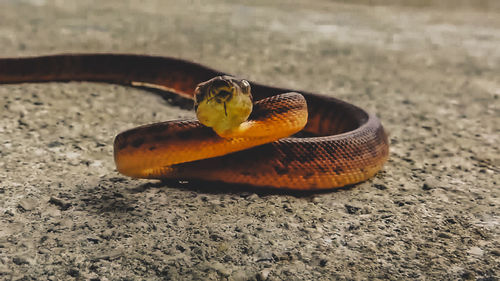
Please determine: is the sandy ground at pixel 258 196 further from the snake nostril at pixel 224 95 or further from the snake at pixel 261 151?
the snake nostril at pixel 224 95

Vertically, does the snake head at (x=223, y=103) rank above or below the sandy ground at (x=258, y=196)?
above

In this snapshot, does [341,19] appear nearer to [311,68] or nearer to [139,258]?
[311,68]

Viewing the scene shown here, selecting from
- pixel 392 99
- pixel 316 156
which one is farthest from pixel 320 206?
pixel 392 99

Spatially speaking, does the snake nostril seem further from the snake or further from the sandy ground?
the sandy ground

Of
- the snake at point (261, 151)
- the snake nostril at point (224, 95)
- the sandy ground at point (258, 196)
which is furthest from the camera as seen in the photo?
the snake at point (261, 151)

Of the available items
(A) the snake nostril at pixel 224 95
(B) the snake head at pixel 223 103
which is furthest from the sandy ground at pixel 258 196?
(A) the snake nostril at pixel 224 95

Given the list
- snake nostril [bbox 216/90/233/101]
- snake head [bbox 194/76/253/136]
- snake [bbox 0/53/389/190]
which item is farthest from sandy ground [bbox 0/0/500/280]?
snake nostril [bbox 216/90/233/101]

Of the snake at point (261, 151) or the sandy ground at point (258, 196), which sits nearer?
the sandy ground at point (258, 196)
